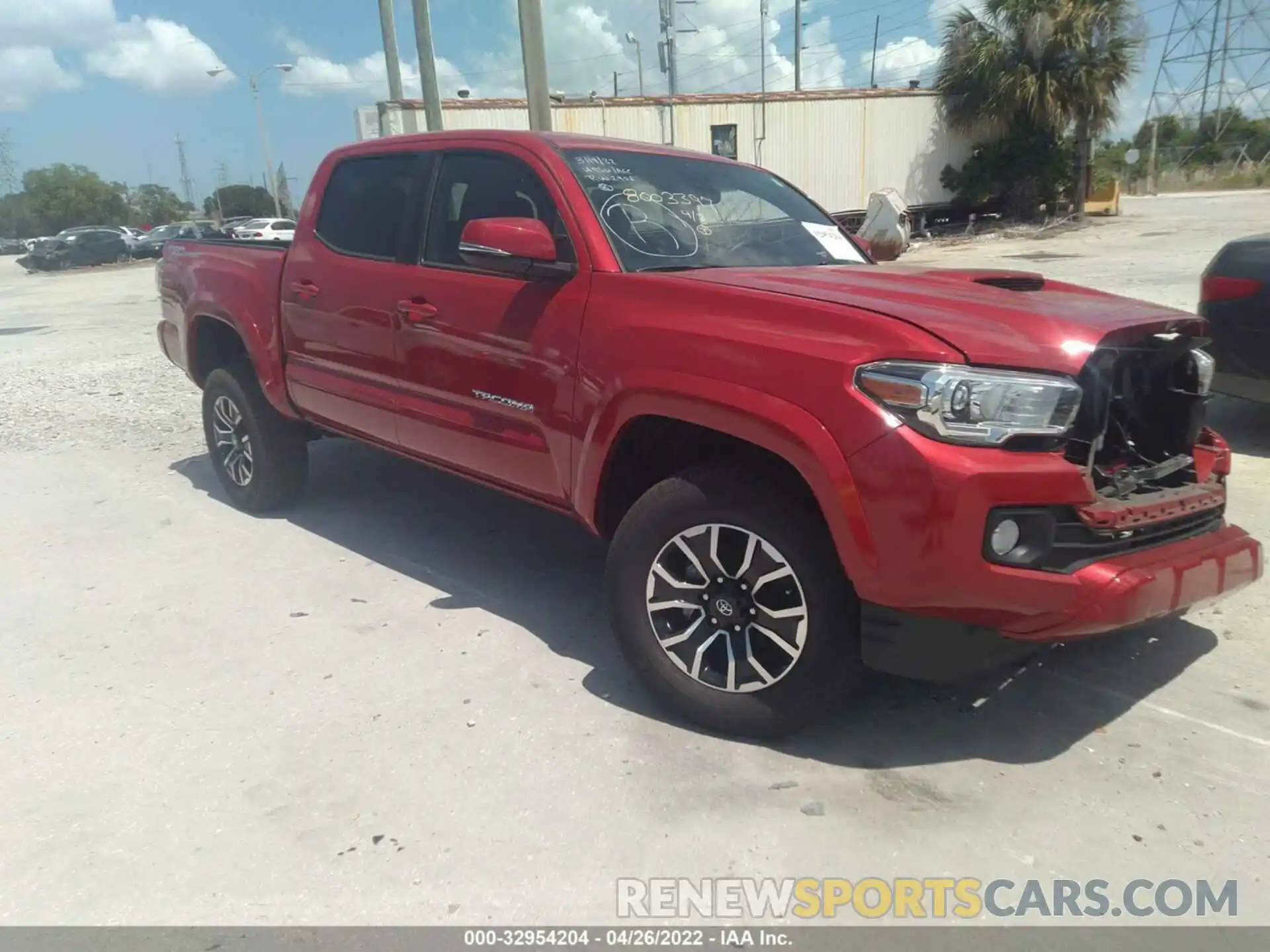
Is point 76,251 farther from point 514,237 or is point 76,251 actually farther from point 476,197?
point 514,237

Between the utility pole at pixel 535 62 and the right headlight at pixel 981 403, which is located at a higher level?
the utility pole at pixel 535 62

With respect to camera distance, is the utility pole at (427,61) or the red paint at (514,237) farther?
→ the utility pole at (427,61)

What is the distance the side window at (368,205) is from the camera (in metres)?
4.22

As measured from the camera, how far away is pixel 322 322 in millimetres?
4477

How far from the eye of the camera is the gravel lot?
247 centimetres

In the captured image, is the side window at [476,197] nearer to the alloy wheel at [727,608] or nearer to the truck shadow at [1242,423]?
the alloy wheel at [727,608]

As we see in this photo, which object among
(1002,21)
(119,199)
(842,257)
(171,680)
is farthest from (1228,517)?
(119,199)

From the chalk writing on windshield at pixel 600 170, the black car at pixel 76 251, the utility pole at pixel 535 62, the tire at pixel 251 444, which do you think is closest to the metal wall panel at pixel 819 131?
the utility pole at pixel 535 62

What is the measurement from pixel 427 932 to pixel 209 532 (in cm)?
339

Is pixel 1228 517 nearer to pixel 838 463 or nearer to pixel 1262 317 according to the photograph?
pixel 1262 317

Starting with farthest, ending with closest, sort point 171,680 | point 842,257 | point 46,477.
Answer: point 46,477 → point 842,257 → point 171,680

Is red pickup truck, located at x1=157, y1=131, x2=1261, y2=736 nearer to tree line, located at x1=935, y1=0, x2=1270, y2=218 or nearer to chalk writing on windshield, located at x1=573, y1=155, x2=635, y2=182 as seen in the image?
chalk writing on windshield, located at x1=573, y1=155, x2=635, y2=182

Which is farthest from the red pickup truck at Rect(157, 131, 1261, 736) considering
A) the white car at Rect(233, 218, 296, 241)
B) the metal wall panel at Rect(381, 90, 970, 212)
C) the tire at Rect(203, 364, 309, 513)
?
the white car at Rect(233, 218, 296, 241)

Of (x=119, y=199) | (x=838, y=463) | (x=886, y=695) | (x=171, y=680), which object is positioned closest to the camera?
(x=838, y=463)
